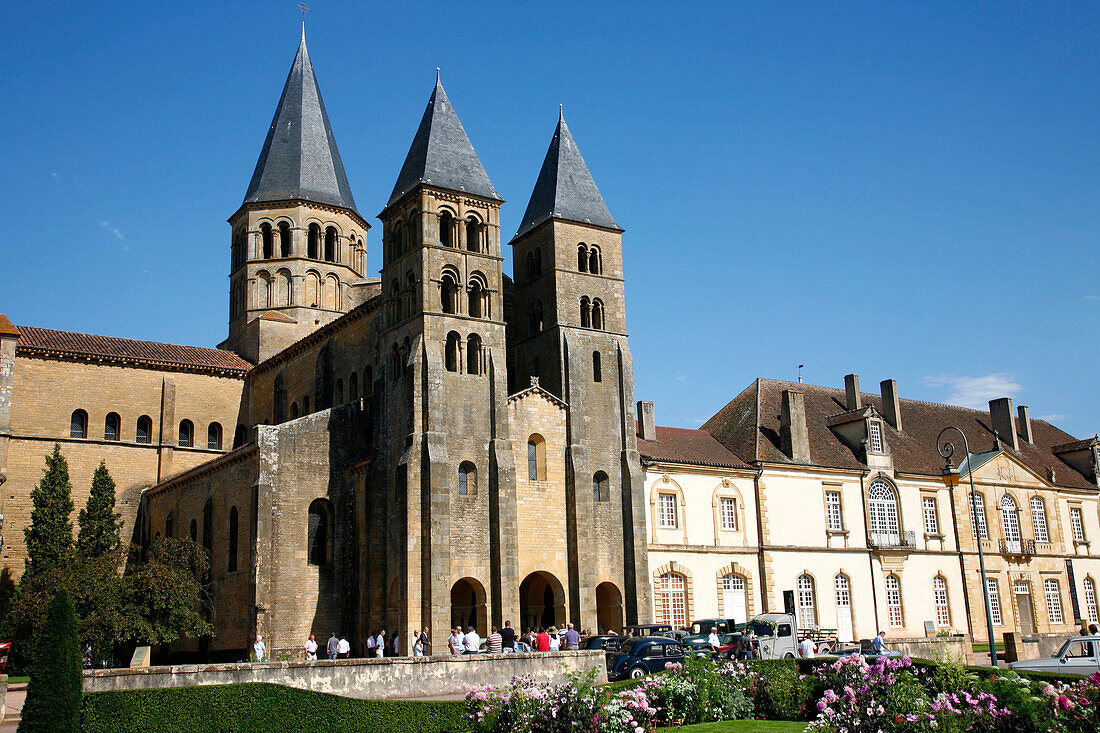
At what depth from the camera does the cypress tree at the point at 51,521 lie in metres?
43.0

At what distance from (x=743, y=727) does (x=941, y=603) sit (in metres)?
33.1

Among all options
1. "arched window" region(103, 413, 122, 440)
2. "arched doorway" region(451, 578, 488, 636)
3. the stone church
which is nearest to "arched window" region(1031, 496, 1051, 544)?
the stone church

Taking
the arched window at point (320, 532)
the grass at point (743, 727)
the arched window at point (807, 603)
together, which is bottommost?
the grass at point (743, 727)

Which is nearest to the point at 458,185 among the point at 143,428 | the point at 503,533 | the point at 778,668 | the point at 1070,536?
the point at 503,533

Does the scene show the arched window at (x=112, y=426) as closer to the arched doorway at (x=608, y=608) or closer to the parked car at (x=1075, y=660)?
the arched doorway at (x=608, y=608)

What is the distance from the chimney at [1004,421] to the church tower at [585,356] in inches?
981

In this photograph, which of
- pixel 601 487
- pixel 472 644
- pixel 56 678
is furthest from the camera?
pixel 601 487

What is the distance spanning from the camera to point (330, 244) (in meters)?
57.0

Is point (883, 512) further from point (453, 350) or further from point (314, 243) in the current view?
point (314, 243)

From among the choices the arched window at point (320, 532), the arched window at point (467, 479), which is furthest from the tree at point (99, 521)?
the arched window at point (467, 479)

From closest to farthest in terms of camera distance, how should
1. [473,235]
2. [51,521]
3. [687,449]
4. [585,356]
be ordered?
[473,235], [585,356], [51,521], [687,449]

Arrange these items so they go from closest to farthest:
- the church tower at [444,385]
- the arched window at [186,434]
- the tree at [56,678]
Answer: the tree at [56,678] < the church tower at [444,385] < the arched window at [186,434]

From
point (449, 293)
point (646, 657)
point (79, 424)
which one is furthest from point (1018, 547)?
point (79, 424)

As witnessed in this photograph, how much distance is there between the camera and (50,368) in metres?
48.4
